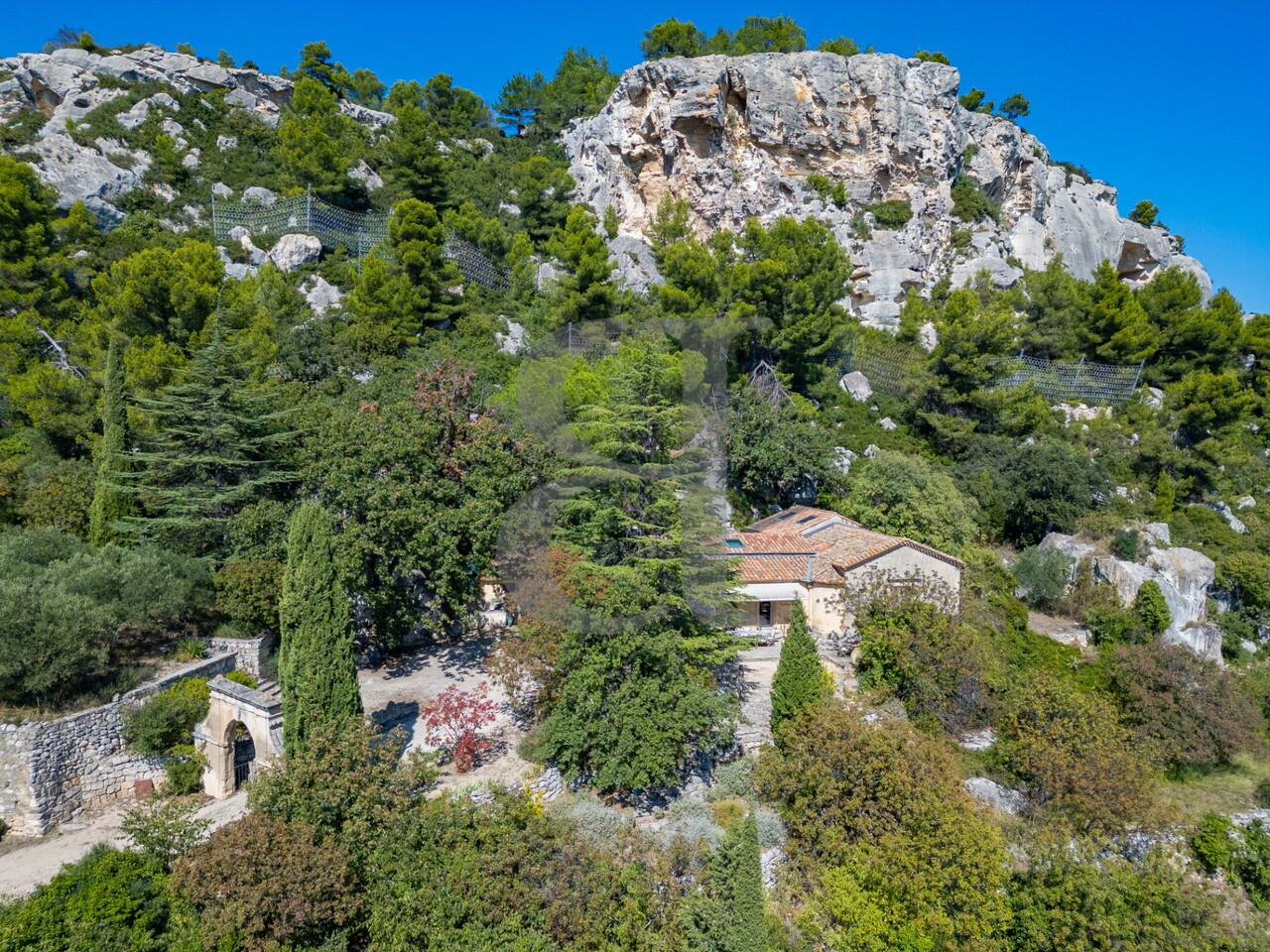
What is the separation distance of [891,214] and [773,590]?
1128 inches

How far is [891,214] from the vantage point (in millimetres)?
37500

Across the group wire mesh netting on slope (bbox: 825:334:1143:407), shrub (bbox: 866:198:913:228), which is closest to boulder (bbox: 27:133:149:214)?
wire mesh netting on slope (bbox: 825:334:1143:407)

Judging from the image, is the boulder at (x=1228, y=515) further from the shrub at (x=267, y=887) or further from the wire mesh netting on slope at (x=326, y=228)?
the shrub at (x=267, y=887)

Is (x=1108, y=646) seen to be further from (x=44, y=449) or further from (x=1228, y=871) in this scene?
(x=44, y=449)

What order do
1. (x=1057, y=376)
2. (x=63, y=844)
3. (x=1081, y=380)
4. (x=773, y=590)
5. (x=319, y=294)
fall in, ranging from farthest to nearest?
1. (x=1057, y=376)
2. (x=1081, y=380)
3. (x=319, y=294)
4. (x=773, y=590)
5. (x=63, y=844)

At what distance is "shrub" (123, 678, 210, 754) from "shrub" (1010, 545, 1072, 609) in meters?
22.3

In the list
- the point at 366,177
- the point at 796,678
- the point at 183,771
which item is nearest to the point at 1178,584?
the point at 796,678

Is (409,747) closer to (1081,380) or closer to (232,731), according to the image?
(232,731)

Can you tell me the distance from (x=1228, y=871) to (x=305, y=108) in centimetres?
4874

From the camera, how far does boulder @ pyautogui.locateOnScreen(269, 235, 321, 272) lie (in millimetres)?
30172

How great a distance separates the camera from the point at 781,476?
22.4 m

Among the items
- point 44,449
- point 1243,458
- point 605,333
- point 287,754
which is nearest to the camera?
point 287,754

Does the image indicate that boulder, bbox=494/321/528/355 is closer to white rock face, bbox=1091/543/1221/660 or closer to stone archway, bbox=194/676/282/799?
stone archway, bbox=194/676/282/799

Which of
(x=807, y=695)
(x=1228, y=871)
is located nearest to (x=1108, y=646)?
(x=1228, y=871)
